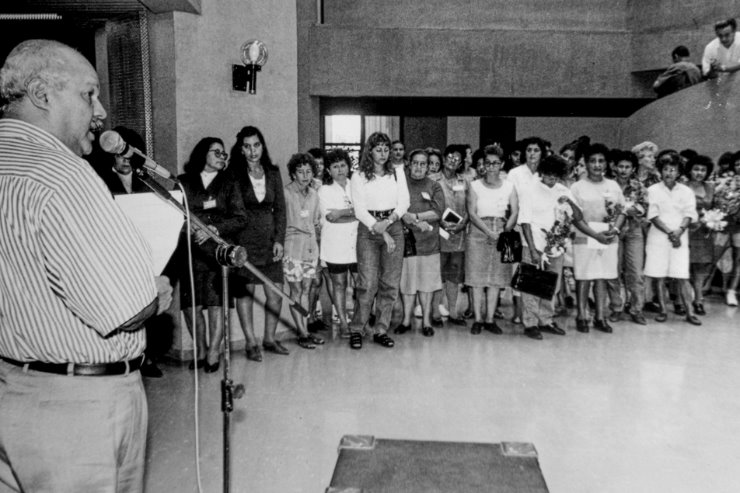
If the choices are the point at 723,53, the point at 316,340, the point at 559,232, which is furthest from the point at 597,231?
the point at 723,53

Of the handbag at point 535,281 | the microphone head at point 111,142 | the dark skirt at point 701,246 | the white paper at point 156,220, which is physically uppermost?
the microphone head at point 111,142

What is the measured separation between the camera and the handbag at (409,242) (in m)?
5.14

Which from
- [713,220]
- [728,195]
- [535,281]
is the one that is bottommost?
[535,281]

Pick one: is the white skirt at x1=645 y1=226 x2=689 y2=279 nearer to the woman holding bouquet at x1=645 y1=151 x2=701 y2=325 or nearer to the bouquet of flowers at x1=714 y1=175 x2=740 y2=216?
the woman holding bouquet at x1=645 y1=151 x2=701 y2=325

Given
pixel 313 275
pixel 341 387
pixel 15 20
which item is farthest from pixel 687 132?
pixel 15 20

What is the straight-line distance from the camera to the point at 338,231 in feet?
16.6

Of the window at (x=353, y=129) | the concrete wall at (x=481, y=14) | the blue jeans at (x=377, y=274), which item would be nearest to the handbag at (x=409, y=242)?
the blue jeans at (x=377, y=274)

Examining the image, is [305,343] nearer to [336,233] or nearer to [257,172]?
[336,233]

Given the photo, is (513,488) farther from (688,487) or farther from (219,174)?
(219,174)

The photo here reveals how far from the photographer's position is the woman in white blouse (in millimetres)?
5074

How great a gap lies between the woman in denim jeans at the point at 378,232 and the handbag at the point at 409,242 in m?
0.14

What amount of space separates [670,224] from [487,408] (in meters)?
3.03

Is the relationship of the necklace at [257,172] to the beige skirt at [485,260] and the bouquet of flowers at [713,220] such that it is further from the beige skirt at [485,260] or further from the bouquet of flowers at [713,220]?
the bouquet of flowers at [713,220]

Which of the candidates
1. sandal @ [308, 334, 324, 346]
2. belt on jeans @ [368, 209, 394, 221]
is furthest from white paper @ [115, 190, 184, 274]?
sandal @ [308, 334, 324, 346]
